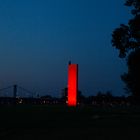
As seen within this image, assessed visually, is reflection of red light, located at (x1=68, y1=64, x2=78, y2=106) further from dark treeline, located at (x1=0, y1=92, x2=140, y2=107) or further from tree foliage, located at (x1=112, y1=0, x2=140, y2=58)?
tree foliage, located at (x1=112, y1=0, x2=140, y2=58)

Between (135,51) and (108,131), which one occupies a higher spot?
(135,51)

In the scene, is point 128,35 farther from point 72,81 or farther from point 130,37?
point 72,81

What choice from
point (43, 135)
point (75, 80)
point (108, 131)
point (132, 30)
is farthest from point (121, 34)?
point (75, 80)

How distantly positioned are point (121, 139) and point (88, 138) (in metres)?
1.23

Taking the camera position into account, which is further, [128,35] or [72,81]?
[72,81]

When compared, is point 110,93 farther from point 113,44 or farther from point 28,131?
point 28,131

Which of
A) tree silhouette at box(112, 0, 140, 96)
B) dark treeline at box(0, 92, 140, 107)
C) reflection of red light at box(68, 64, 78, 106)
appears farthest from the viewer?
dark treeline at box(0, 92, 140, 107)

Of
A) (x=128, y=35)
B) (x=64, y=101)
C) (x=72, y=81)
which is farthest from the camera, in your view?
(x=64, y=101)

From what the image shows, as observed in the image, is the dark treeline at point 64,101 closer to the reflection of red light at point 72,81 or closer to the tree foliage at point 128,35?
the reflection of red light at point 72,81

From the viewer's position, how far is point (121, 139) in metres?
19.1

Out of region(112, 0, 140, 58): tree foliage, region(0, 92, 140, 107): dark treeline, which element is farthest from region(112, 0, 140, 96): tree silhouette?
region(0, 92, 140, 107): dark treeline

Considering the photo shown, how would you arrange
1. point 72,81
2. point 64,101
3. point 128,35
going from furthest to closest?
1. point 64,101
2. point 72,81
3. point 128,35

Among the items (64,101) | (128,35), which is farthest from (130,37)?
(64,101)

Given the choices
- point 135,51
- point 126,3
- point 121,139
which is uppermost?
point 126,3
